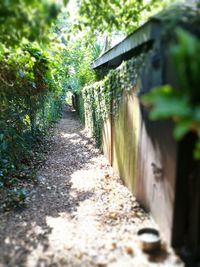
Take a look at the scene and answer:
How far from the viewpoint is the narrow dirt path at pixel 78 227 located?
3090 millimetres

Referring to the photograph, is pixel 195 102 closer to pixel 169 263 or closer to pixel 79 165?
pixel 169 263

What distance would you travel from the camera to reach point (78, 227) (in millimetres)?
3896

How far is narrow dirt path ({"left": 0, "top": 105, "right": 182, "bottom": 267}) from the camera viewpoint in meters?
3.09

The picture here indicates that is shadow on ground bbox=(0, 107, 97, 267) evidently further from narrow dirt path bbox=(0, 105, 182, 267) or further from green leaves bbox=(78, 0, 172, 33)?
green leaves bbox=(78, 0, 172, 33)

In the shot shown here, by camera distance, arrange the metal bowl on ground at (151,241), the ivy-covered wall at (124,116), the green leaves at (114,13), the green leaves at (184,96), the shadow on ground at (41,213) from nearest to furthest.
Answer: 1. the green leaves at (184,96)
2. the metal bowl on ground at (151,241)
3. the shadow on ground at (41,213)
4. the green leaves at (114,13)
5. the ivy-covered wall at (124,116)

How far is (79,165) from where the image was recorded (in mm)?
7516

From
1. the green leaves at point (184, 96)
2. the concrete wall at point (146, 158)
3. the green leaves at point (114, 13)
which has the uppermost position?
the green leaves at point (114, 13)

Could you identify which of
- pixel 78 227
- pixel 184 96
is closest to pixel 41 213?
pixel 78 227

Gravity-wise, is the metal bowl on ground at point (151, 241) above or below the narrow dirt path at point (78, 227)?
above

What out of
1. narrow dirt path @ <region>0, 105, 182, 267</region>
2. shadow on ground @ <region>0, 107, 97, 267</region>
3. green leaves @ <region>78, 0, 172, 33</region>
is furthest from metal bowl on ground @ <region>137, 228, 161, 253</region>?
green leaves @ <region>78, 0, 172, 33</region>

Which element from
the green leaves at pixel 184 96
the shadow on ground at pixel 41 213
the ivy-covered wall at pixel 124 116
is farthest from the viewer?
the ivy-covered wall at pixel 124 116

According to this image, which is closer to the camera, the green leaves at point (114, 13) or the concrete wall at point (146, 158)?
the concrete wall at point (146, 158)

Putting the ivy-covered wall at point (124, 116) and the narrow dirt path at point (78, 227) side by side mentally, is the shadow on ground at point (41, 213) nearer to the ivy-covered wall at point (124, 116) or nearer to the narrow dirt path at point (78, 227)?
the narrow dirt path at point (78, 227)

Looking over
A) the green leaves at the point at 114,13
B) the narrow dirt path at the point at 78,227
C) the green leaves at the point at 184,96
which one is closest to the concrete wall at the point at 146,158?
the narrow dirt path at the point at 78,227
